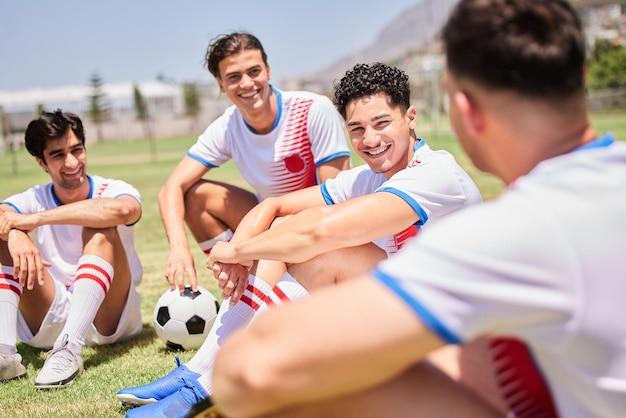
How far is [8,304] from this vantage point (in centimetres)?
486

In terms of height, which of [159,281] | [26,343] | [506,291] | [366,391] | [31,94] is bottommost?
[31,94]

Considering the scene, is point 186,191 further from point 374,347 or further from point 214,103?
point 214,103

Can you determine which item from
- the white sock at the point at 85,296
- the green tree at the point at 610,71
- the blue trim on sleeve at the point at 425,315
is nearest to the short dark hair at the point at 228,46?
the white sock at the point at 85,296

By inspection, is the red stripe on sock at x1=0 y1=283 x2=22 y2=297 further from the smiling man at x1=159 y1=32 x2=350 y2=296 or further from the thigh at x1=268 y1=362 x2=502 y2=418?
the thigh at x1=268 y1=362 x2=502 y2=418

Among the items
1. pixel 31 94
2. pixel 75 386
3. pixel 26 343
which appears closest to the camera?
pixel 75 386

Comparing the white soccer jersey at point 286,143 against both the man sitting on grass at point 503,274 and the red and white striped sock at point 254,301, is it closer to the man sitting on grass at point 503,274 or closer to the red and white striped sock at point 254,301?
the red and white striped sock at point 254,301

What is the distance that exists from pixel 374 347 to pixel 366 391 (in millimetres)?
341

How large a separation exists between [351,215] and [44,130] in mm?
2833

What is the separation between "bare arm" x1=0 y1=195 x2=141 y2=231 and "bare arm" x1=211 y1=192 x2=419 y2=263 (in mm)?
1762

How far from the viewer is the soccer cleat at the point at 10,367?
4680 millimetres

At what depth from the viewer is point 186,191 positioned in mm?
5746

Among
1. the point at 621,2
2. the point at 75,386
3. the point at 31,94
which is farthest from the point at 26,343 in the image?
the point at 621,2

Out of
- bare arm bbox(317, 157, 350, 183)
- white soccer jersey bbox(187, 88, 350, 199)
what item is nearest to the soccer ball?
white soccer jersey bbox(187, 88, 350, 199)

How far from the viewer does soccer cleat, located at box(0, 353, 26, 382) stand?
468cm
